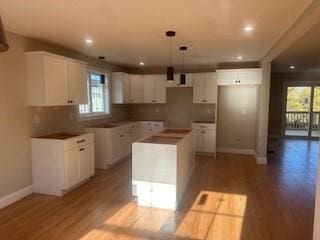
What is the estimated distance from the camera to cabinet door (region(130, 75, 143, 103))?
668cm

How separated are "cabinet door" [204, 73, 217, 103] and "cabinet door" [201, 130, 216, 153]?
857mm

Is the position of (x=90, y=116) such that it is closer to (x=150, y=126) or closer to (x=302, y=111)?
(x=150, y=126)

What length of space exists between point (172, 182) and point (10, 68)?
2.86 meters

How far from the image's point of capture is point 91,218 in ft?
9.72

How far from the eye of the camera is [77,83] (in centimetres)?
427

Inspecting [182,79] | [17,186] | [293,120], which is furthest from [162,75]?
[293,120]

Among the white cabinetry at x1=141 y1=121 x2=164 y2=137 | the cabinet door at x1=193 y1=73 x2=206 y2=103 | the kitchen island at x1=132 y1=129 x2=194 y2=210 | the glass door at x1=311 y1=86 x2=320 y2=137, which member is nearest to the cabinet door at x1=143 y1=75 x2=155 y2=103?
the white cabinetry at x1=141 y1=121 x2=164 y2=137

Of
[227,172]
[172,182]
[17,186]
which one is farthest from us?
[227,172]

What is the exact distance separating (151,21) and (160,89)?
3800 millimetres

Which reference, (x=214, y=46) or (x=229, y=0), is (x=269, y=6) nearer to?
(x=229, y=0)

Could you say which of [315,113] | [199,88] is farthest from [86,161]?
[315,113]

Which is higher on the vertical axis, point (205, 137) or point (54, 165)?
point (205, 137)

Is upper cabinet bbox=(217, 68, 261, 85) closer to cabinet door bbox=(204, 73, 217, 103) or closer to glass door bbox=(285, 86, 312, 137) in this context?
cabinet door bbox=(204, 73, 217, 103)

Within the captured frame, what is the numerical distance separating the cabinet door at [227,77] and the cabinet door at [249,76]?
0.12m
